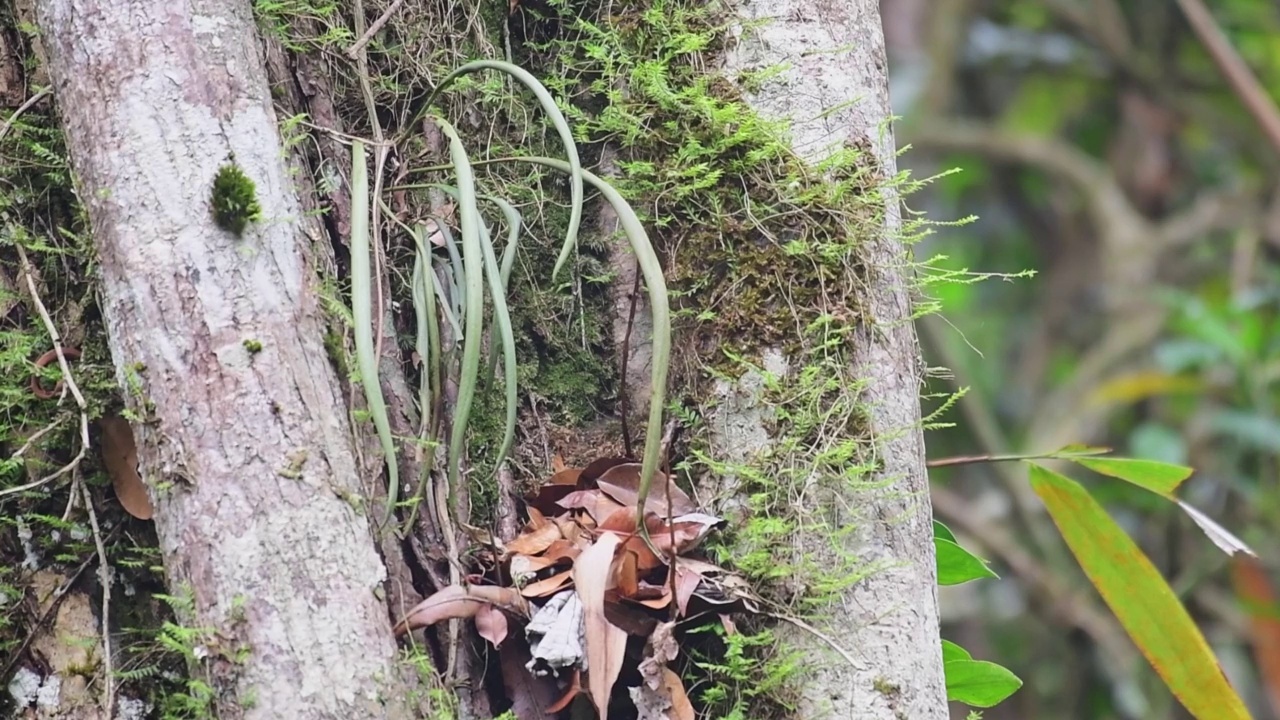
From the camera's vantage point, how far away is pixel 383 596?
1.16 metres

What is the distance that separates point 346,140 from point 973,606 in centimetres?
419

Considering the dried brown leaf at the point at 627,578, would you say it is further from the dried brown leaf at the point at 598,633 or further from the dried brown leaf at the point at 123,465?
the dried brown leaf at the point at 123,465

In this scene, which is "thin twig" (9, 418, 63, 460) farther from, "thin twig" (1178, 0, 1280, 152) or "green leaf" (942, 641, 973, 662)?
"thin twig" (1178, 0, 1280, 152)

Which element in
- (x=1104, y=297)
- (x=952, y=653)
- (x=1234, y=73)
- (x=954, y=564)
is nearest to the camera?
(x=952, y=653)

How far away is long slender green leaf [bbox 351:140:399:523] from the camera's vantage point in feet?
3.72

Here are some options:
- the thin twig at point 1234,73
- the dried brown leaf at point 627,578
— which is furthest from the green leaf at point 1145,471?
the thin twig at point 1234,73

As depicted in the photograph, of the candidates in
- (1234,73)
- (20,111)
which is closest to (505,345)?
(20,111)

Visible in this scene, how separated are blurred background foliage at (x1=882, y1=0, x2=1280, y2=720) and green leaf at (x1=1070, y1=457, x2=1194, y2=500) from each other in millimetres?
2034

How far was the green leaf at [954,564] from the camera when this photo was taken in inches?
66.1

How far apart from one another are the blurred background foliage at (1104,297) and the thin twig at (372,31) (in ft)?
8.70

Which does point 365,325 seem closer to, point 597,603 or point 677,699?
point 597,603

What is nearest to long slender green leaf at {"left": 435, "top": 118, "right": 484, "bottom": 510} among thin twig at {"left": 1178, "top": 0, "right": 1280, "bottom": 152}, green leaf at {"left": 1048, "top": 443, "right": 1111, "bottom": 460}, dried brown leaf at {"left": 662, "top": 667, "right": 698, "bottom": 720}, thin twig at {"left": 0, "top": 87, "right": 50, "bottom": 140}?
dried brown leaf at {"left": 662, "top": 667, "right": 698, "bottom": 720}

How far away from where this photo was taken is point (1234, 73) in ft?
13.0

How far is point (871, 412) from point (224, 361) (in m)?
0.70
